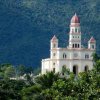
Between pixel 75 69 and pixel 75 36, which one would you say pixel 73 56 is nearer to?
pixel 75 69

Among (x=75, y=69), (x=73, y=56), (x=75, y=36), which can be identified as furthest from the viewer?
(x=75, y=36)

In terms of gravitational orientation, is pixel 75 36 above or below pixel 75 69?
above

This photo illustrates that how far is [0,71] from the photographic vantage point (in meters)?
133

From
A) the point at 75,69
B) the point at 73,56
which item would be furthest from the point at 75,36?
the point at 75,69

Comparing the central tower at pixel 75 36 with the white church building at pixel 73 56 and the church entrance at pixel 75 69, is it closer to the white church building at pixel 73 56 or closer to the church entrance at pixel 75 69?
the white church building at pixel 73 56

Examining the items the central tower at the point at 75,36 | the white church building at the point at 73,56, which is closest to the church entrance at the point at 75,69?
the white church building at the point at 73,56

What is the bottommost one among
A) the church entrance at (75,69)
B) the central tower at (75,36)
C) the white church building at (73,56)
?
the church entrance at (75,69)

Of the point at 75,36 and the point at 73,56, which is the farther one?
the point at 75,36

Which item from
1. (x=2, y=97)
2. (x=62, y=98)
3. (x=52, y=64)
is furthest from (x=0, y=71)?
(x=62, y=98)

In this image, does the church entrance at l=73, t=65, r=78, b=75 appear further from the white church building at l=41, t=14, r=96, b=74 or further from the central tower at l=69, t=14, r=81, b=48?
the central tower at l=69, t=14, r=81, b=48

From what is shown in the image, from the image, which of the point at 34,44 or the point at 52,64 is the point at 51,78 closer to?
the point at 52,64

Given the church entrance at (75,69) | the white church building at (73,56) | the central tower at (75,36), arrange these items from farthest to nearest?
the central tower at (75,36)
the white church building at (73,56)
the church entrance at (75,69)

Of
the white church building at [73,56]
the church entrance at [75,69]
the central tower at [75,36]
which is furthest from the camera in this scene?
the central tower at [75,36]

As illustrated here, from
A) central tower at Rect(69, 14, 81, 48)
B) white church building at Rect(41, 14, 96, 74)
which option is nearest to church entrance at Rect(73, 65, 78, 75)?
white church building at Rect(41, 14, 96, 74)
